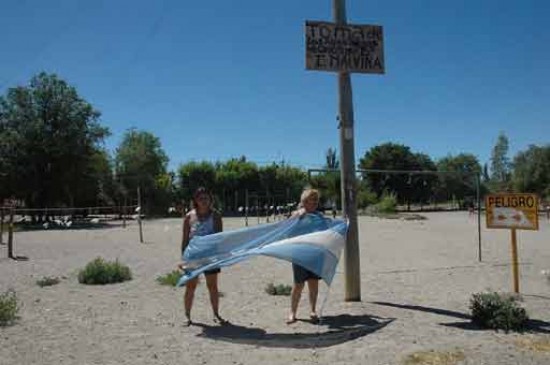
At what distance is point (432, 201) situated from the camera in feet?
289

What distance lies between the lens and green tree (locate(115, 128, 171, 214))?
67875mm

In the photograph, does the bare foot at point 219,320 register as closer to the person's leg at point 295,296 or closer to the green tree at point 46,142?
the person's leg at point 295,296

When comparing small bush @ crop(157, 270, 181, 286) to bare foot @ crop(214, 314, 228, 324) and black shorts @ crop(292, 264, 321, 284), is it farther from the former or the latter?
black shorts @ crop(292, 264, 321, 284)

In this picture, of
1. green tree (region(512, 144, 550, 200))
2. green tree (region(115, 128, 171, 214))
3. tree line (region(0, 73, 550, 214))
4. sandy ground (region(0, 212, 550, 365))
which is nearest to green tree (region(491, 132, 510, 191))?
tree line (region(0, 73, 550, 214))

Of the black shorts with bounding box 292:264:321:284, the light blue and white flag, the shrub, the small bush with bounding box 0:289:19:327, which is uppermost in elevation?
the shrub

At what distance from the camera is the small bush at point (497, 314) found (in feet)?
21.4

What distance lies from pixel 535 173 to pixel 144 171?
4756 centimetres

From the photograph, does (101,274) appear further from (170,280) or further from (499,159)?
(499,159)

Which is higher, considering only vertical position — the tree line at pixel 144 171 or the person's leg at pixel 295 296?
the tree line at pixel 144 171

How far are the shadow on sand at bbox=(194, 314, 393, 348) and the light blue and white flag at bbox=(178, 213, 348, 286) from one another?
24.9 inches

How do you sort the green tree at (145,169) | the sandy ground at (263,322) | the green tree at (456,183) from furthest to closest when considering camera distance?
the green tree at (456,183)
the green tree at (145,169)
the sandy ground at (263,322)

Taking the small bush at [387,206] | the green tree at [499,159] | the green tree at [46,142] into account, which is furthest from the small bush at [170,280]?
the green tree at [499,159]

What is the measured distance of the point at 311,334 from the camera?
6453 mm

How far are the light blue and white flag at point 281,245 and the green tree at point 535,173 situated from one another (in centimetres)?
5897
